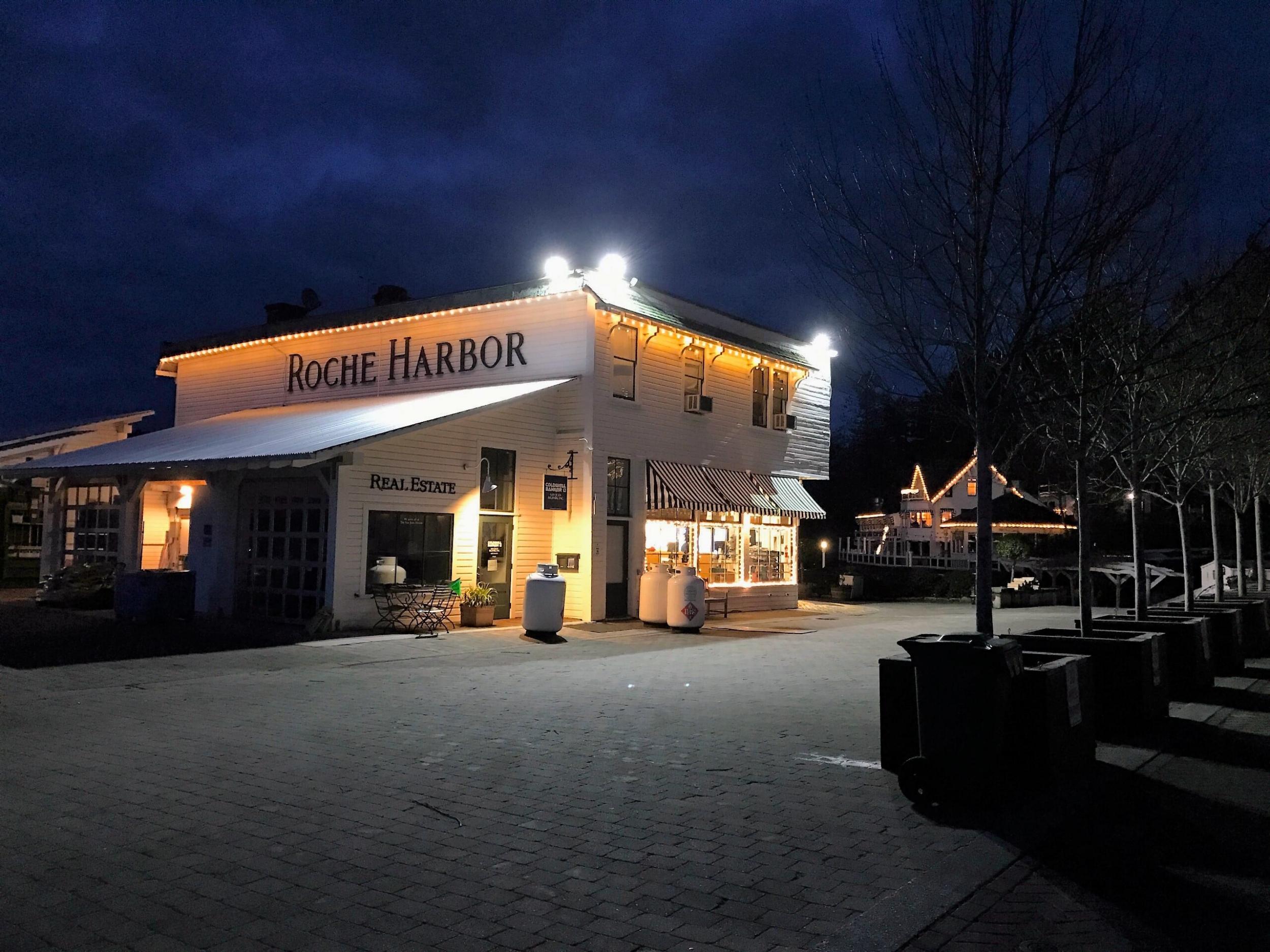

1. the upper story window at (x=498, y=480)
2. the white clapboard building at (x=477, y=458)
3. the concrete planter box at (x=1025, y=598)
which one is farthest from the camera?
the concrete planter box at (x=1025, y=598)

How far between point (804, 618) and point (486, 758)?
15872 mm

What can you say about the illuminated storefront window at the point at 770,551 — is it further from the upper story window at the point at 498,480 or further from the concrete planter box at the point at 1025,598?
the upper story window at the point at 498,480

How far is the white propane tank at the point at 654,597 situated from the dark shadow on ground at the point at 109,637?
6.03 m

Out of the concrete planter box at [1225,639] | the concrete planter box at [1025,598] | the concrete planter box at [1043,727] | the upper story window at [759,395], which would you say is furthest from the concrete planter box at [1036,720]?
the concrete planter box at [1025,598]

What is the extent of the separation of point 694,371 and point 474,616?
314 inches

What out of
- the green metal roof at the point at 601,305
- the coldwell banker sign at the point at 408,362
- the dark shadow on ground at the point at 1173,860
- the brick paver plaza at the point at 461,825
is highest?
the green metal roof at the point at 601,305

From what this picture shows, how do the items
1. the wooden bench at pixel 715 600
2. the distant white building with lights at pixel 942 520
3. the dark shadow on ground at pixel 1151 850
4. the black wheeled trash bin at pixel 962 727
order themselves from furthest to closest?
the distant white building with lights at pixel 942 520
the wooden bench at pixel 715 600
the black wheeled trash bin at pixel 962 727
the dark shadow on ground at pixel 1151 850

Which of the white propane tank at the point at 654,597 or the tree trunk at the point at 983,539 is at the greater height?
the tree trunk at the point at 983,539

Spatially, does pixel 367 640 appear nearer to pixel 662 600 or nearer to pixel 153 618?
pixel 153 618

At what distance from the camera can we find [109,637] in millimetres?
14477

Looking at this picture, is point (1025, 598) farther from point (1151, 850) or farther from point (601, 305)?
point (1151, 850)

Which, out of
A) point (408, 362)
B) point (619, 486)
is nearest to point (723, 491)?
point (619, 486)

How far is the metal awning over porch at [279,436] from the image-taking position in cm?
1516

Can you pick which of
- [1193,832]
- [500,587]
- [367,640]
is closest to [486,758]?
[1193,832]
